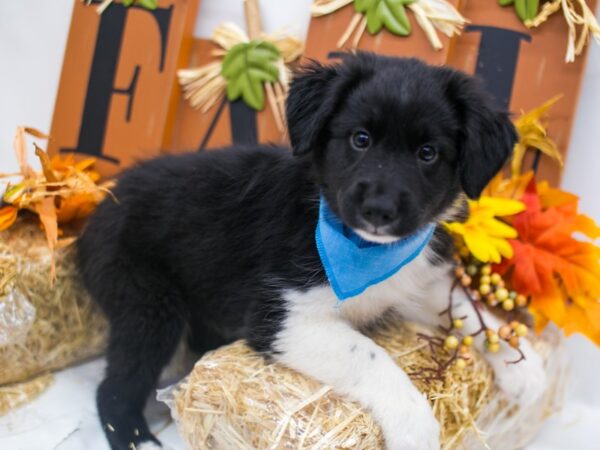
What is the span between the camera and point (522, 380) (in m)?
2.48

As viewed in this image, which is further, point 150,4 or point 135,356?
point 150,4

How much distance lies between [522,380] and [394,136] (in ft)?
3.82

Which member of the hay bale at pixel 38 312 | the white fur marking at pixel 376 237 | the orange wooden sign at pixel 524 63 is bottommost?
the hay bale at pixel 38 312

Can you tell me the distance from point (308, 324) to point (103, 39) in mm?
2300

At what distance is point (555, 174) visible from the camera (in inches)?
121

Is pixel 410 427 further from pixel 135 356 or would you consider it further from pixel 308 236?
pixel 135 356

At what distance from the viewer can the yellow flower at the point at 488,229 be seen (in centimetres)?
263

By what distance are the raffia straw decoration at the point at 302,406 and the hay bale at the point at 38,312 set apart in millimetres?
834

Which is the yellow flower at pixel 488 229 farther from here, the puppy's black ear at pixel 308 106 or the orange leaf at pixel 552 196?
the puppy's black ear at pixel 308 106

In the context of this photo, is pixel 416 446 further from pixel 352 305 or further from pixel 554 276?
pixel 554 276

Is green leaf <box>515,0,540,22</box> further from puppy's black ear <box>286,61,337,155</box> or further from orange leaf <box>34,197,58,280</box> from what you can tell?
orange leaf <box>34,197,58,280</box>

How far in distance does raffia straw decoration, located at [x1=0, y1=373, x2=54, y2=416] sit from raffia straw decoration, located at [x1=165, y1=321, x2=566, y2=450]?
0.81 meters

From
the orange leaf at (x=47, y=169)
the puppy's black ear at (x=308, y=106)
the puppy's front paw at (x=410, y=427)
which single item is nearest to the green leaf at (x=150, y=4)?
the orange leaf at (x=47, y=169)

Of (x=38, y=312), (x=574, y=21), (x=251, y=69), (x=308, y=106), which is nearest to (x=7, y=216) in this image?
(x=38, y=312)
